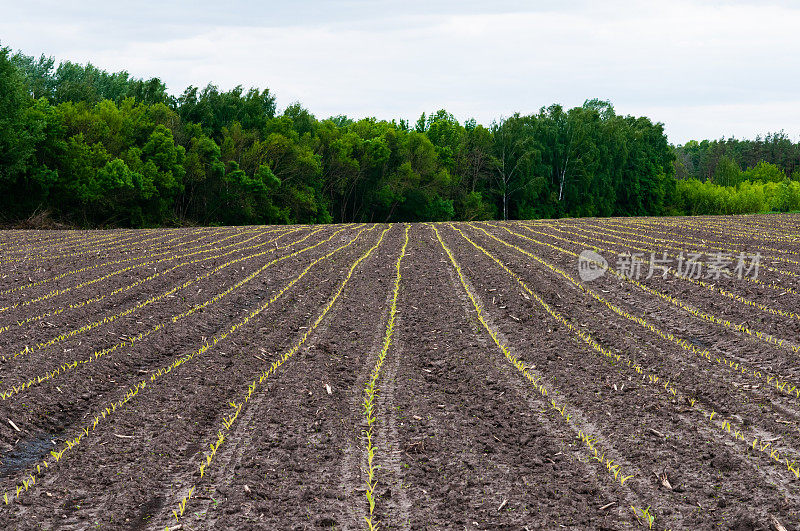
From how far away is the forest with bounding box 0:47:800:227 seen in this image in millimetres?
42594

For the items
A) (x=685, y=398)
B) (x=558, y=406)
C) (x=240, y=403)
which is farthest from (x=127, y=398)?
(x=685, y=398)

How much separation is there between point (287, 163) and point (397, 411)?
164 feet

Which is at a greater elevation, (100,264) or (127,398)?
(100,264)

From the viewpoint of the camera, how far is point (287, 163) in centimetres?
5600

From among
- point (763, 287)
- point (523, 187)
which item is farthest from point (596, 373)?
point (523, 187)

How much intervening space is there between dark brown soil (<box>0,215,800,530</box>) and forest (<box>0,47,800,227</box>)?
29465 mm

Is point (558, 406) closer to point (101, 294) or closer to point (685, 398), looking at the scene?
point (685, 398)

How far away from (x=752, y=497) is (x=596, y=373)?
12.1ft

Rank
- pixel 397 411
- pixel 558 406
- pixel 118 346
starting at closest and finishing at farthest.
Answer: pixel 397 411
pixel 558 406
pixel 118 346

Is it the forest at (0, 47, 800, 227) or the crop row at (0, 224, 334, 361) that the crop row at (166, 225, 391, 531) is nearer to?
the crop row at (0, 224, 334, 361)

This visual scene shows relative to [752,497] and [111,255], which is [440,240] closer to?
[111,255]

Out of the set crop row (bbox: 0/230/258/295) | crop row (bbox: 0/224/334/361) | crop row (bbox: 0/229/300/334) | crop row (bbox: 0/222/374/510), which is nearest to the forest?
crop row (bbox: 0/230/258/295)

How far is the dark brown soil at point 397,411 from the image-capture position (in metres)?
5.77

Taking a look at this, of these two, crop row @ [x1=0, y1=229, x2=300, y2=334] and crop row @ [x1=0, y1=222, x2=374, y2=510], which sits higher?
crop row @ [x1=0, y1=229, x2=300, y2=334]
